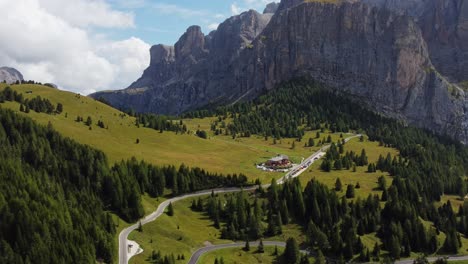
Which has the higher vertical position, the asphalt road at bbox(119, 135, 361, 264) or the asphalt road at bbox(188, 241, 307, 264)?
the asphalt road at bbox(119, 135, 361, 264)

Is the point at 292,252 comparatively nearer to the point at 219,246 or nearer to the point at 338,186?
the point at 219,246

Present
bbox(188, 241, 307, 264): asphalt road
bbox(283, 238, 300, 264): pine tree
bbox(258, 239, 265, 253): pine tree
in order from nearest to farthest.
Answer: bbox(188, 241, 307, 264): asphalt road < bbox(283, 238, 300, 264): pine tree < bbox(258, 239, 265, 253): pine tree

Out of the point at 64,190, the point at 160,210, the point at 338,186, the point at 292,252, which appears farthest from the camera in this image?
the point at 338,186

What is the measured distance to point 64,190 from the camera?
11656cm

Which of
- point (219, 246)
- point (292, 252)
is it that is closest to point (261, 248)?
point (292, 252)

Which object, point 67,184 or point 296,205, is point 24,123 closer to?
point 67,184

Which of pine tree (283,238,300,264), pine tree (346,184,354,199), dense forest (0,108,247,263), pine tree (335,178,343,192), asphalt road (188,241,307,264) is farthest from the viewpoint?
pine tree (335,178,343,192)

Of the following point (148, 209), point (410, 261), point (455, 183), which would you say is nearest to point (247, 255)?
point (148, 209)

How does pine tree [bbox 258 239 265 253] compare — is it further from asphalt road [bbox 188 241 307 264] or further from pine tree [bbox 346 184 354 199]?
pine tree [bbox 346 184 354 199]

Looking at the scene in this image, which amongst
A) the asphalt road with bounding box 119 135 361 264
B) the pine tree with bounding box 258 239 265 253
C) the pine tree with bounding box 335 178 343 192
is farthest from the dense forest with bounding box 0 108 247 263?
the pine tree with bounding box 258 239 265 253

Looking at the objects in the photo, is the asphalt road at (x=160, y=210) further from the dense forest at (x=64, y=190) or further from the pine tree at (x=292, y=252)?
the pine tree at (x=292, y=252)

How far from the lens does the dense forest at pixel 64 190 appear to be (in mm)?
91000

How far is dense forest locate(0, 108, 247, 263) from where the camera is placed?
91.0m

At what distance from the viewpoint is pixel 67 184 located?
120938mm
